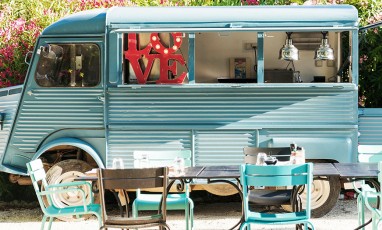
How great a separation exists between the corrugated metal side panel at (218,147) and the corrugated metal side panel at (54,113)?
120 centimetres

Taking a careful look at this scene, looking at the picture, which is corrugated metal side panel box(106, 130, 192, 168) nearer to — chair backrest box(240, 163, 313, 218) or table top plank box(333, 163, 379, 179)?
table top plank box(333, 163, 379, 179)

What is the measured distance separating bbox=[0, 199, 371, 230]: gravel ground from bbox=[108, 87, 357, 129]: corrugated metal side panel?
111cm

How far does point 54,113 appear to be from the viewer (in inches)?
392

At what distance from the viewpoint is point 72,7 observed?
41.9ft

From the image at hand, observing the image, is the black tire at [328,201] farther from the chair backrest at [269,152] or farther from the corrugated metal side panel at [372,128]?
the chair backrest at [269,152]

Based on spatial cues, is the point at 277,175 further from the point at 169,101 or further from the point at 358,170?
the point at 169,101

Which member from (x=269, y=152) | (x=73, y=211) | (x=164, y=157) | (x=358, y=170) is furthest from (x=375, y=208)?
(x=73, y=211)

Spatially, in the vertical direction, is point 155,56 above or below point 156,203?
above

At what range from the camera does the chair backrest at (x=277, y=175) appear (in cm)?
A: 622

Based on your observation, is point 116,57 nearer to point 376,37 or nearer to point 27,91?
point 27,91

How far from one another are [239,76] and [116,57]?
7.77ft

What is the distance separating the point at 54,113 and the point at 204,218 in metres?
2.20

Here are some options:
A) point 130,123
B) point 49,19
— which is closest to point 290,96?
point 130,123

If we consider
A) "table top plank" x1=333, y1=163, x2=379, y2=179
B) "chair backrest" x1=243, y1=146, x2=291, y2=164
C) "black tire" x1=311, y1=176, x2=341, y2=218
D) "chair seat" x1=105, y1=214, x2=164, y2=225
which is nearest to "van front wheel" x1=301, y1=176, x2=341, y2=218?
"black tire" x1=311, y1=176, x2=341, y2=218
